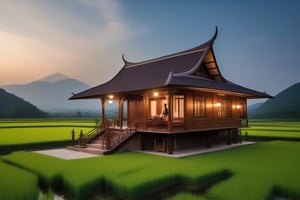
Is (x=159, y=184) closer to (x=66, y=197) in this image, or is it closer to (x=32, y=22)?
(x=66, y=197)

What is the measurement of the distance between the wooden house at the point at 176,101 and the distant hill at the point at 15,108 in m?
65.1

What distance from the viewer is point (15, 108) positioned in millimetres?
78625

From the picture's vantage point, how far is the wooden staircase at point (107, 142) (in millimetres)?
14023

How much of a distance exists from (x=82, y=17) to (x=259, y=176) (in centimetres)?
2046

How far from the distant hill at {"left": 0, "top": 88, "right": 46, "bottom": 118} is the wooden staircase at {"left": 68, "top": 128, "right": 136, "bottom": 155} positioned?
217 ft

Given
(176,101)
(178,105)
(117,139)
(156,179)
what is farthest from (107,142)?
(156,179)

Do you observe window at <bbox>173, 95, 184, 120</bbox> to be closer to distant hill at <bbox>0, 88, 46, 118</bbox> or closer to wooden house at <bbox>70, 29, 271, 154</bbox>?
wooden house at <bbox>70, 29, 271, 154</bbox>

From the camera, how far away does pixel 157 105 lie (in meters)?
18.2

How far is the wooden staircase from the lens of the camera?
14023 millimetres

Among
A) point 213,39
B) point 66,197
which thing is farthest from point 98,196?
point 213,39

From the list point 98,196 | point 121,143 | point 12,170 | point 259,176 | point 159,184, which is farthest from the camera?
point 121,143

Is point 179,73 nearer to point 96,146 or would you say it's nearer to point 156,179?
point 96,146

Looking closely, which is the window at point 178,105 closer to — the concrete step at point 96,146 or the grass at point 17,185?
the concrete step at point 96,146

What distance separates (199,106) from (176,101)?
1477mm
